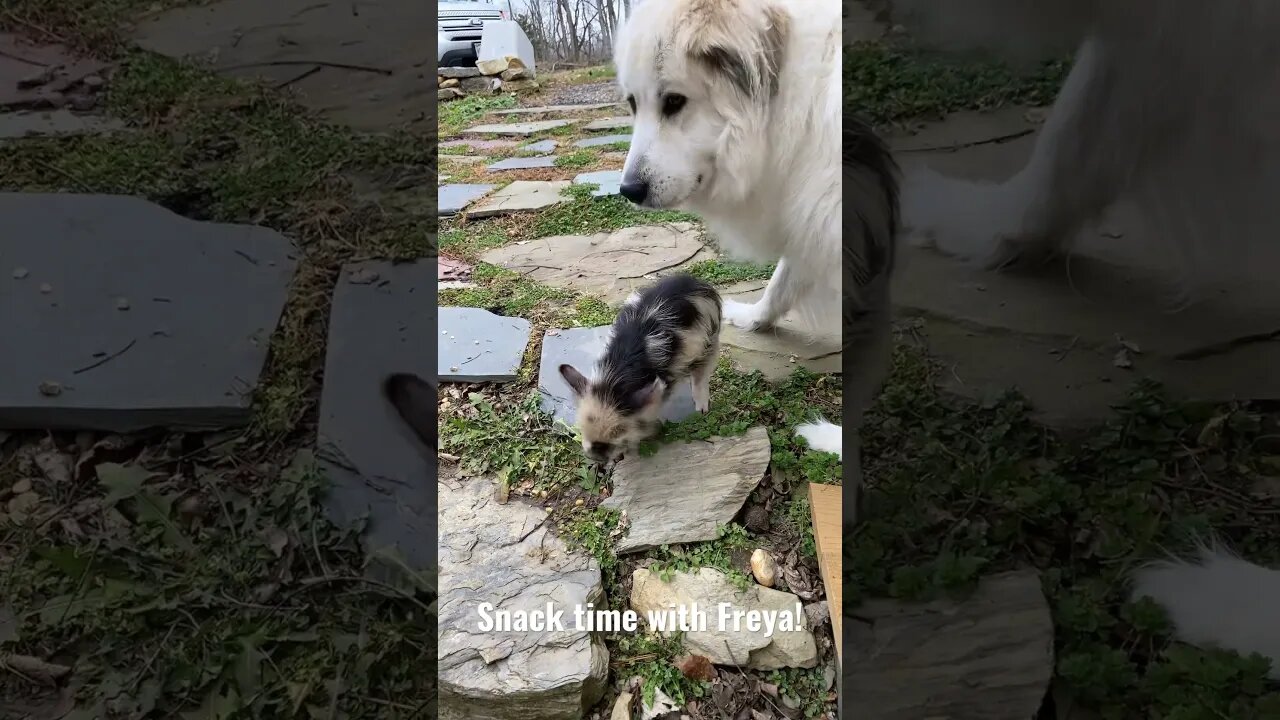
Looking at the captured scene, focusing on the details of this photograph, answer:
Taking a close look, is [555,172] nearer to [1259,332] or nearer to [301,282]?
[301,282]

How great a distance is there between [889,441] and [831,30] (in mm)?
553

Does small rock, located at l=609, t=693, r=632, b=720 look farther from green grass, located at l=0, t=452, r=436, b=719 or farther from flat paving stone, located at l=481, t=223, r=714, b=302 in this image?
flat paving stone, located at l=481, t=223, r=714, b=302

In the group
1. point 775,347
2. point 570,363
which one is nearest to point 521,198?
point 570,363

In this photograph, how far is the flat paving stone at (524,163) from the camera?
982 mm

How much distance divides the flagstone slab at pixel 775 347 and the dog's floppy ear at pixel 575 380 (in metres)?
0.27

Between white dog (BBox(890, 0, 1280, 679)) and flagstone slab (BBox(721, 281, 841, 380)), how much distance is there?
0.34m

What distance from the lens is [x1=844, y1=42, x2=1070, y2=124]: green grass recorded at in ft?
2.31

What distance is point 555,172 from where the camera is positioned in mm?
1059

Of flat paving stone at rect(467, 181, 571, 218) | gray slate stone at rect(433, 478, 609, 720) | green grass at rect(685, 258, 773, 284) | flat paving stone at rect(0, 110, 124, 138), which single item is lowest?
gray slate stone at rect(433, 478, 609, 720)

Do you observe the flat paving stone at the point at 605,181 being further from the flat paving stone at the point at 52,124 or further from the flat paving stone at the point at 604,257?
the flat paving stone at the point at 52,124

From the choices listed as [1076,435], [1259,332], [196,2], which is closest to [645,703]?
[1076,435]

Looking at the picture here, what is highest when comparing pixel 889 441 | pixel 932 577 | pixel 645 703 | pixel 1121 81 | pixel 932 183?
pixel 1121 81

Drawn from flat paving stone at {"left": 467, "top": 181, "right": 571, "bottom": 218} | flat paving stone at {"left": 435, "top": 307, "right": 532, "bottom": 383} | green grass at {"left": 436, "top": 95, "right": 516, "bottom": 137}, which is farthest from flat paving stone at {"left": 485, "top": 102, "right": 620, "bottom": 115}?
flat paving stone at {"left": 435, "top": 307, "right": 532, "bottom": 383}

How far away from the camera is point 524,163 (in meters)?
1.02
